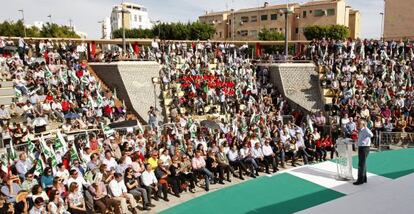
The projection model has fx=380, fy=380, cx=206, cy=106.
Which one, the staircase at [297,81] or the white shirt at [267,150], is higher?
the staircase at [297,81]

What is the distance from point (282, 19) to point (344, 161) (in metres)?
68.4

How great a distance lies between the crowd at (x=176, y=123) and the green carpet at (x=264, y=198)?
3.50 feet

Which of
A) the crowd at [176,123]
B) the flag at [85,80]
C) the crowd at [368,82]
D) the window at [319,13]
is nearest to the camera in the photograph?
the crowd at [176,123]

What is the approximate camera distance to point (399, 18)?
49750 mm

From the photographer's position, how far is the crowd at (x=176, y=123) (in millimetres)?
9758

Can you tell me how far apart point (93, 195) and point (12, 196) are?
6.07ft

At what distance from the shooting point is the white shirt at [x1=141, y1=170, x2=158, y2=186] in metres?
10.4

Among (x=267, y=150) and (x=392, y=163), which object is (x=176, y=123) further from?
(x=392, y=163)

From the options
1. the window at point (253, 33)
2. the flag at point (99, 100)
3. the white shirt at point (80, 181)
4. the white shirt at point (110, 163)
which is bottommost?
the white shirt at point (80, 181)

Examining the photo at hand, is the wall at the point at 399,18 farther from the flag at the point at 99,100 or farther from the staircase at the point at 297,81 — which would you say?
the flag at the point at 99,100

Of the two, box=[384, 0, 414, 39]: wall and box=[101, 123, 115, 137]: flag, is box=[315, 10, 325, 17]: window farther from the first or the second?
box=[101, 123, 115, 137]: flag

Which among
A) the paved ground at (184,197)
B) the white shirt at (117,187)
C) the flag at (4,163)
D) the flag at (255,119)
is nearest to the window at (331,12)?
the flag at (255,119)


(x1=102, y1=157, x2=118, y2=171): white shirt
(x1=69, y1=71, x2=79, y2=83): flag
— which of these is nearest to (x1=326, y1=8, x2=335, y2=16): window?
(x1=69, y1=71, x2=79, y2=83): flag

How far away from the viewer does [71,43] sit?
931 inches
